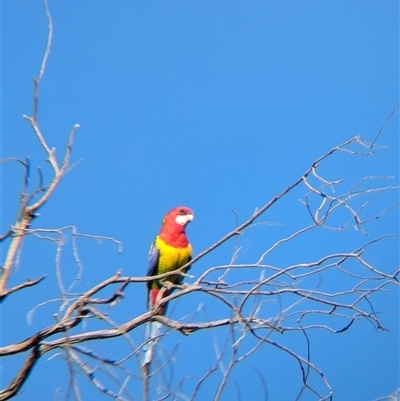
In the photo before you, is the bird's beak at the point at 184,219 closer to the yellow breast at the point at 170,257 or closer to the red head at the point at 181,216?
the red head at the point at 181,216

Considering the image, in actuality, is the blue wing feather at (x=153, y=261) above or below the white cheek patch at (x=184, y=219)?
below

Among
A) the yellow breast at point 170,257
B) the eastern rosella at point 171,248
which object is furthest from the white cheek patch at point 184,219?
the yellow breast at point 170,257

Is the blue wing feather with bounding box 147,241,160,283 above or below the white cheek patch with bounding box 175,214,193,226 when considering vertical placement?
below

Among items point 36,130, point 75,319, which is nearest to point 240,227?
point 75,319

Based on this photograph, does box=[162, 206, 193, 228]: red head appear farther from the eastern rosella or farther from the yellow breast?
the yellow breast

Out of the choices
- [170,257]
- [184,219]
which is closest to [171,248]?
[170,257]

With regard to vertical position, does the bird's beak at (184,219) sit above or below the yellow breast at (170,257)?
above

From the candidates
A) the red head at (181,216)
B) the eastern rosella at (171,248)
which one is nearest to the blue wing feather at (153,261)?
the eastern rosella at (171,248)

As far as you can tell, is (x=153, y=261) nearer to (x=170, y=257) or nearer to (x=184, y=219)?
(x=170, y=257)

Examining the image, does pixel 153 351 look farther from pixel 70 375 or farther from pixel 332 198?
pixel 332 198

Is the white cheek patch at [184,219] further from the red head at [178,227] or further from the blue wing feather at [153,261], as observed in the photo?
the blue wing feather at [153,261]

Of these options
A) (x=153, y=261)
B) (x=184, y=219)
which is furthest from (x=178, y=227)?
(x=153, y=261)

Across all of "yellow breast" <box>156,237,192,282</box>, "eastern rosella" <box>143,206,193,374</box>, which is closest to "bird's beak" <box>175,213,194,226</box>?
"eastern rosella" <box>143,206,193,374</box>

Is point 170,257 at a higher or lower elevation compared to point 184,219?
lower
